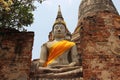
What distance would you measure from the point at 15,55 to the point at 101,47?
5.90ft

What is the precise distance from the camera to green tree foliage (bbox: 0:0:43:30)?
8102mm

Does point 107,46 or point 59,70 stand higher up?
point 107,46

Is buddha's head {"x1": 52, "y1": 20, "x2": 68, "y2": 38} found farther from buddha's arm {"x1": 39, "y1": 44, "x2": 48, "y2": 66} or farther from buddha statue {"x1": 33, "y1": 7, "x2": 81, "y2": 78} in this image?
buddha's arm {"x1": 39, "y1": 44, "x2": 48, "y2": 66}

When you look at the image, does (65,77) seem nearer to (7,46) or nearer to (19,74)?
(19,74)

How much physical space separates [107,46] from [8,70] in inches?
82.9

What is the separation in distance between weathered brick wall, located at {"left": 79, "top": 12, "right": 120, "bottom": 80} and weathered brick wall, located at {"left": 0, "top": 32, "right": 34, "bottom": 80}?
44.9 inches

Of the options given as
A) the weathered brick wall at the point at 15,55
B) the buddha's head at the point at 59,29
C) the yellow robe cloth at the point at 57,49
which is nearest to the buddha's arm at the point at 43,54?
the yellow robe cloth at the point at 57,49

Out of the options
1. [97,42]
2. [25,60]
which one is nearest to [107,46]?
[97,42]

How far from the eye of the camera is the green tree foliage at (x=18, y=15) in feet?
26.6

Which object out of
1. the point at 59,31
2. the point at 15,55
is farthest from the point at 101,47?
the point at 59,31

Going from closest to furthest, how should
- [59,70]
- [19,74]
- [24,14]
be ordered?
[19,74], [59,70], [24,14]

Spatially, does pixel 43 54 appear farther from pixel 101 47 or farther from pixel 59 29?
pixel 101 47

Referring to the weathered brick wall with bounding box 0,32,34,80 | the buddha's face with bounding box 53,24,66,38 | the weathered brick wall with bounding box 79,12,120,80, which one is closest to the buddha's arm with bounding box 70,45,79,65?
the buddha's face with bounding box 53,24,66,38

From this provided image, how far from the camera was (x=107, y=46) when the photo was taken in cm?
670
